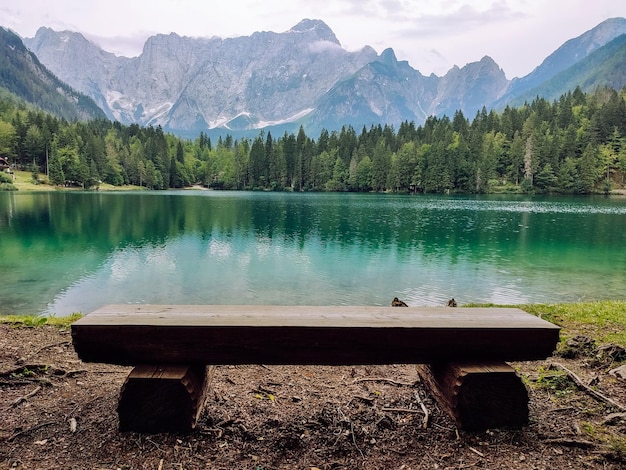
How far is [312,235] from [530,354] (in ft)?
110

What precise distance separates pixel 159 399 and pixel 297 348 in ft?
4.42

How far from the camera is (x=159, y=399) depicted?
11.8ft

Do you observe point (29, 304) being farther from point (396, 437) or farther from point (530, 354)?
point (530, 354)

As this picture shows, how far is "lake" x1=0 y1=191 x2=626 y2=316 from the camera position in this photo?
18.0 m

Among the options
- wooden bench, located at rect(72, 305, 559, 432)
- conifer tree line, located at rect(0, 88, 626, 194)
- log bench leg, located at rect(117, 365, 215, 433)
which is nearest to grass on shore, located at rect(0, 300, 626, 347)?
wooden bench, located at rect(72, 305, 559, 432)

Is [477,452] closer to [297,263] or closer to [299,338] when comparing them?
[299,338]

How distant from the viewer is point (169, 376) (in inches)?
137

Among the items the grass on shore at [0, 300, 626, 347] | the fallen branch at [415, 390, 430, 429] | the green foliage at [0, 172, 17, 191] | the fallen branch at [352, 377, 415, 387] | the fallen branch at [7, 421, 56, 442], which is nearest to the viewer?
the fallen branch at [7, 421, 56, 442]

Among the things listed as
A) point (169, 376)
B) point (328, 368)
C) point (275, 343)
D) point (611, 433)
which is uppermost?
point (275, 343)

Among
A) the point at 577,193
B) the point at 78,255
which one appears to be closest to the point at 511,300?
Result: the point at 78,255

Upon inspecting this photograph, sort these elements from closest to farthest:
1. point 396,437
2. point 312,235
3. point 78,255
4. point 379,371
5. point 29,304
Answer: point 396,437 → point 379,371 → point 29,304 → point 78,255 → point 312,235

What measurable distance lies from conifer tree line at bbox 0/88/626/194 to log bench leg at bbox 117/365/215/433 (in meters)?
126

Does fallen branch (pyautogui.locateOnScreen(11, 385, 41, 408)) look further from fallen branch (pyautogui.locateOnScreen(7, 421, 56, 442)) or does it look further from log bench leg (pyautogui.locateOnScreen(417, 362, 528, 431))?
log bench leg (pyautogui.locateOnScreen(417, 362, 528, 431))

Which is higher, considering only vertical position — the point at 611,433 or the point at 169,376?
the point at 169,376
